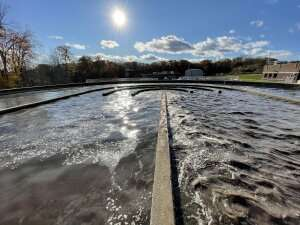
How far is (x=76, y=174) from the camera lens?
256 centimetres

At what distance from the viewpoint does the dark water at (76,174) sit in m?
1.83

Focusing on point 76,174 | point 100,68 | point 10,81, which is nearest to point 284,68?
point 100,68

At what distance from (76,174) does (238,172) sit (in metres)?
2.38

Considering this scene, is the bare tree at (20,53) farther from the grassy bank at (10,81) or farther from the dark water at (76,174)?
the dark water at (76,174)

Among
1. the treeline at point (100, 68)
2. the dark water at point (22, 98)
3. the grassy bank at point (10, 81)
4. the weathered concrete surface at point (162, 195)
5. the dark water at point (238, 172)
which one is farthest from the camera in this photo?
the treeline at point (100, 68)

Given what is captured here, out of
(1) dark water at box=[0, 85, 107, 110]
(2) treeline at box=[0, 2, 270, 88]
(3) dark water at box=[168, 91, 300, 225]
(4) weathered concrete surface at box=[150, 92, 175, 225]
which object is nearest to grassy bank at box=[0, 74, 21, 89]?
(2) treeline at box=[0, 2, 270, 88]

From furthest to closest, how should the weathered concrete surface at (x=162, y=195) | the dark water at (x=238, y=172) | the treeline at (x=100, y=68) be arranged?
the treeline at (x=100, y=68) < the dark water at (x=238, y=172) < the weathered concrete surface at (x=162, y=195)

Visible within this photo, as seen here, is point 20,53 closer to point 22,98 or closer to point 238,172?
point 22,98

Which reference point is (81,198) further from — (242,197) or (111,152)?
(242,197)

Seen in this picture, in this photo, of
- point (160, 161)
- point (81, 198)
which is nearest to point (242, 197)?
point (160, 161)

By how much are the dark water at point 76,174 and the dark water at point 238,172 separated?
1.80 ft

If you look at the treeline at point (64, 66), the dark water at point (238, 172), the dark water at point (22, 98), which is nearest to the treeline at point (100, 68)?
the treeline at point (64, 66)

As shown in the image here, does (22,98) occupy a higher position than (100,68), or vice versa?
(100,68)

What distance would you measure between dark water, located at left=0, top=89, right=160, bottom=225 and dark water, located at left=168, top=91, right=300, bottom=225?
0.55 m
